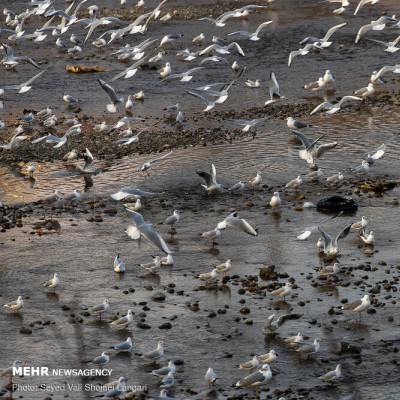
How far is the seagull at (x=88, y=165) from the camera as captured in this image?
75.3 ft

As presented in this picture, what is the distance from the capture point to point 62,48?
35250 millimetres

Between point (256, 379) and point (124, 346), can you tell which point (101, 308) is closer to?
point (124, 346)

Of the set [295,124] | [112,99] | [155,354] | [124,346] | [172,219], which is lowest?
[112,99]

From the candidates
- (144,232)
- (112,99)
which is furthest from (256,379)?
(112,99)

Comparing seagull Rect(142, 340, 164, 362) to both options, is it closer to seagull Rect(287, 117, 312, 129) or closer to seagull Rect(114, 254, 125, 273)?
seagull Rect(114, 254, 125, 273)

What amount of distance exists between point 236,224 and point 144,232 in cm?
165

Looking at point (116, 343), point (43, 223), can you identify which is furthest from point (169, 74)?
point (116, 343)

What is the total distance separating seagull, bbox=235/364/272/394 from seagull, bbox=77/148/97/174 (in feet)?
33.1

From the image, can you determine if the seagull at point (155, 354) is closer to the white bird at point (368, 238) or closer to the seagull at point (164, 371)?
the seagull at point (164, 371)

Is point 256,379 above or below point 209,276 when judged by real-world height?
above

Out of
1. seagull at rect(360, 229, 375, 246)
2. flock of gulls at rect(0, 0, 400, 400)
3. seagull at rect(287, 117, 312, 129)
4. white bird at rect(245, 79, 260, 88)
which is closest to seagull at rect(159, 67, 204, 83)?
flock of gulls at rect(0, 0, 400, 400)

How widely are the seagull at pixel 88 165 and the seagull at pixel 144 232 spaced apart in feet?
13.7

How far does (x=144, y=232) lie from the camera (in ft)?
60.7

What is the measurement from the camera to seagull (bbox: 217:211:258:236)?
1906cm
